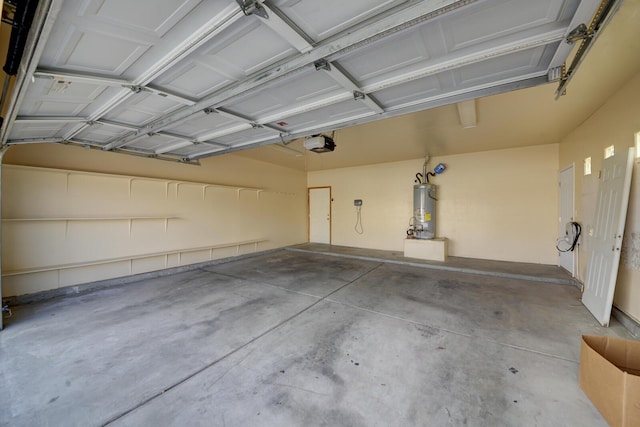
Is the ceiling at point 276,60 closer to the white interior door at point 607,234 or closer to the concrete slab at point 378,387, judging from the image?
the white interior door at point 607,234

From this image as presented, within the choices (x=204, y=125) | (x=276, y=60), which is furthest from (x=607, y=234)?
(x=204, y=125)

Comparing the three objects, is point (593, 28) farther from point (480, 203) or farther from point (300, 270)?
point (480, 203)

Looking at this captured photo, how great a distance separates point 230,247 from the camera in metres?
5.95

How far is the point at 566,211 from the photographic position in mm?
4422

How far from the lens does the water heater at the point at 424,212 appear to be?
227 inches

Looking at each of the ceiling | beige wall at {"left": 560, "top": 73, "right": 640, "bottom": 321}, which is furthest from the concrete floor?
the ceiling

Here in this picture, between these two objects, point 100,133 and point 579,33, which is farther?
point 100,133

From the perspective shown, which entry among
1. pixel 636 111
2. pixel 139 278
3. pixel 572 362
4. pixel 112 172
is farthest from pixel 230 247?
pixel 636 111

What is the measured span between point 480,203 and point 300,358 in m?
5.56

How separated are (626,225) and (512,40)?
107 inches

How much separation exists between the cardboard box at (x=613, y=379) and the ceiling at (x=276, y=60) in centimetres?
187

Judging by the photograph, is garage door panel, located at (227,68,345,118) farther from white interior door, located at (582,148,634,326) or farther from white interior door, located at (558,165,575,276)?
white interior door, located at (558,165,575,276)

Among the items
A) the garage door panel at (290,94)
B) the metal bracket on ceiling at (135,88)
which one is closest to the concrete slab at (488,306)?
the garage door panel at (290,94)

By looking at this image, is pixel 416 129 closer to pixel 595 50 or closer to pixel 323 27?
pixel 595 50
